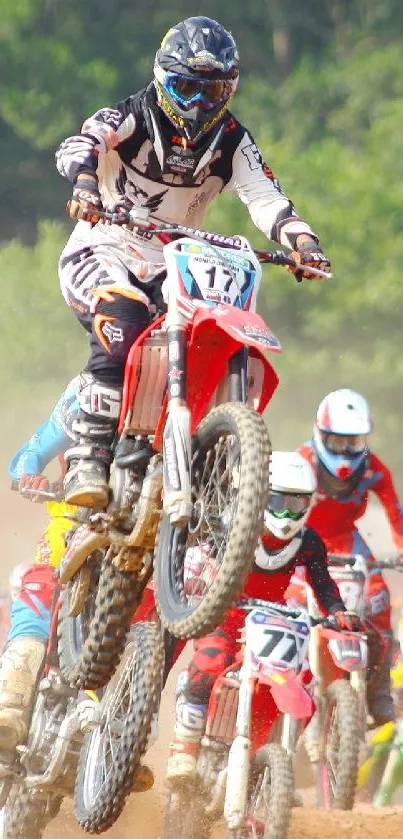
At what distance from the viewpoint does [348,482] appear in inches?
383

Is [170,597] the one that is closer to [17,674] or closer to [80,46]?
[17,674]

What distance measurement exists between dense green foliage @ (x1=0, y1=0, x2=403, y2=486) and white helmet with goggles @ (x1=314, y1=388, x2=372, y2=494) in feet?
38.4

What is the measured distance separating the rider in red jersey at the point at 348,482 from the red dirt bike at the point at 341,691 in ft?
0.91

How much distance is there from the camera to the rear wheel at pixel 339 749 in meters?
8.05

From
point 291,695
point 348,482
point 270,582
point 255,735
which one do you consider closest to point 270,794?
point 291,695

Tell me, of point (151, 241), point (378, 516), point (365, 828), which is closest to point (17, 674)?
point (365, 828)

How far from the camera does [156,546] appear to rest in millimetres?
5844

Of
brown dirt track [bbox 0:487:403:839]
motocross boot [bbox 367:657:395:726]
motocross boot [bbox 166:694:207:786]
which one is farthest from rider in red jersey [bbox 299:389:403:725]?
motocross boot [bbox 166:694:207:786]

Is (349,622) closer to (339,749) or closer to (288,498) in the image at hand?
(288,498)

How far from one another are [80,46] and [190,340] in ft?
78.7

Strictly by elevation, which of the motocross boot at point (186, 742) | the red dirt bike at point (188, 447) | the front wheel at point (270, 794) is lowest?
the front wheel at point (270, 794)

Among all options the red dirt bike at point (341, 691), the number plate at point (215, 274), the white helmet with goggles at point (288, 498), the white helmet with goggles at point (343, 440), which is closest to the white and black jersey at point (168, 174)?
the number plate at point (215, 274)

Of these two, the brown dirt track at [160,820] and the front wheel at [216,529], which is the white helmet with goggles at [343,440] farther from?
the front wheel at [216,529]

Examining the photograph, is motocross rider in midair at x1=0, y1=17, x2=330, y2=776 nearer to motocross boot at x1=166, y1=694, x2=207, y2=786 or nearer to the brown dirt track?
motocross boot at x1=166, y1=694, x2=207, y2=786
